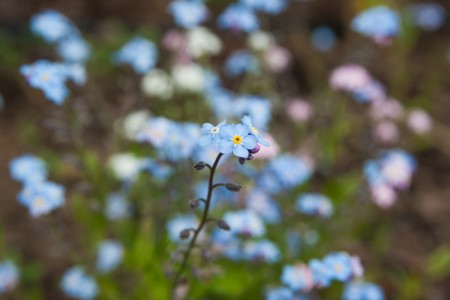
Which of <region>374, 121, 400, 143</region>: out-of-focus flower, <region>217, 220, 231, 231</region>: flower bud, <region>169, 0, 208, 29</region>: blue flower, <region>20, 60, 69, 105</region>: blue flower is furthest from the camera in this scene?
<region>374, 121, 400, 143</region>: out-of-focus flower

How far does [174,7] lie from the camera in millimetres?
3258

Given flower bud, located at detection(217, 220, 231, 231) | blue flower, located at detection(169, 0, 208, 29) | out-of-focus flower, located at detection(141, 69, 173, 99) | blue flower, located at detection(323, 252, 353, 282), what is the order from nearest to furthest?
flower bud, located at detection(217, 220, 231, 231) < blue flower, located at detection(323, 252, 353, 282) < blue flower, located at detection(169, 0, 208, 29) < out-of-focus flower, located at detection(141, 69, 173, 99)

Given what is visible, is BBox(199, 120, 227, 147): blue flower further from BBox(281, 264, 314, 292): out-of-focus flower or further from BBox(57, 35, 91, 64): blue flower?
BBox(57, 35, 91, 64): blue flower

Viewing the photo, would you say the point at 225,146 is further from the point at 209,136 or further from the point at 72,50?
the point at 72,50

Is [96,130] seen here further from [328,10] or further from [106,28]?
[328,10]

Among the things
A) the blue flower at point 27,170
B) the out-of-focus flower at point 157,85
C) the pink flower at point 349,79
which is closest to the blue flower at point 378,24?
the pink flower at point 349,79

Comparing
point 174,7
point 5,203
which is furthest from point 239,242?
point 5,203

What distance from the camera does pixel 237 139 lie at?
5.86 feet

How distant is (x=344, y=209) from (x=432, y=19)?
2.68m

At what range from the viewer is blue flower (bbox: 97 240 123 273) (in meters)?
3.06

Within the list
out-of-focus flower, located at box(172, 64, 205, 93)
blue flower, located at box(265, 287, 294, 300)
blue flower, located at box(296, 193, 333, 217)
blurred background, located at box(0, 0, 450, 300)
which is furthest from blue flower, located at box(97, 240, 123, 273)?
out-of-focus flower, located at box(172, 64, 205, 93)

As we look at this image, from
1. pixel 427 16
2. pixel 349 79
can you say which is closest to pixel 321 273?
pixel 349 79

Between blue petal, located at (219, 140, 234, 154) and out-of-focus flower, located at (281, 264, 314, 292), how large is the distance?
2.97 feet

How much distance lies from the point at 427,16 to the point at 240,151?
426 centimetres
